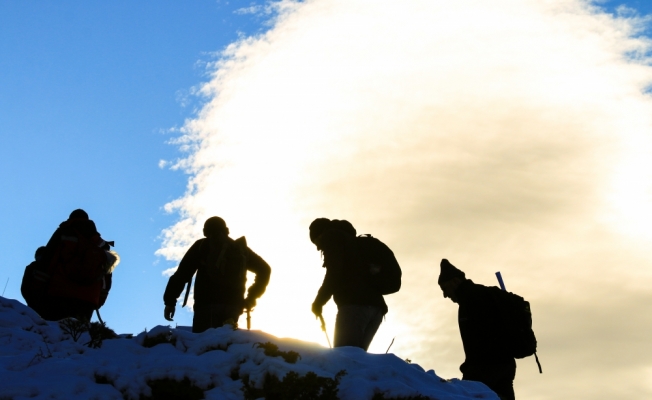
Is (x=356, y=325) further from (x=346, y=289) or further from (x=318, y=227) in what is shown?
(x=318, y=227)

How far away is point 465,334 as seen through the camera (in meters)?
8.89

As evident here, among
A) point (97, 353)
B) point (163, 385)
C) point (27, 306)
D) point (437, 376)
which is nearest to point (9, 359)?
point (97, 353)

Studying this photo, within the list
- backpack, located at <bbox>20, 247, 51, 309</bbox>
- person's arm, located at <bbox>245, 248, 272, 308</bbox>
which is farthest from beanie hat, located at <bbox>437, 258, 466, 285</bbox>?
backpack, located at <bbox>20, 247, 51, 309</bbox>

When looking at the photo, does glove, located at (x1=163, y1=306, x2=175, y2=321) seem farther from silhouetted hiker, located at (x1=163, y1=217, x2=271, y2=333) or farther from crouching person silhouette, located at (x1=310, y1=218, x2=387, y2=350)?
crouching person silhouette, located at (x1=310, y1=218, x2=387, y2=350)

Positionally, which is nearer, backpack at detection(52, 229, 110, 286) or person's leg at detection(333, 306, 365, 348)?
person's leg at detection(333, 306, 365, 348)

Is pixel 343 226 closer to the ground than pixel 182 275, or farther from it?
farther from it

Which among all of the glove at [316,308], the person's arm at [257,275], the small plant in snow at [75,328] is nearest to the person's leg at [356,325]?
the glove at [316,308]

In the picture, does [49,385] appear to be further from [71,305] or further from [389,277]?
[389,277]

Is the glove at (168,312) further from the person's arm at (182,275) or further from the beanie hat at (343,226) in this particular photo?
the beanie hat at (343,226)

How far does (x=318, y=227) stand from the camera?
10.4m

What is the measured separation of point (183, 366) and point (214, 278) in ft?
9.10

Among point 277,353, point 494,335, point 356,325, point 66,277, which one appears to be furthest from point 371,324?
point 66,277

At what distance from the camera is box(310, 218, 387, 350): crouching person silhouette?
9633mm

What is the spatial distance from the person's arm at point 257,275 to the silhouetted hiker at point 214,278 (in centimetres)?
7
